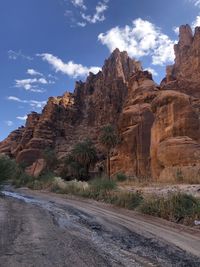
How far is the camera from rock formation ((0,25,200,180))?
37969 millimetres

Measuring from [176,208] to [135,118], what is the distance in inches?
1894

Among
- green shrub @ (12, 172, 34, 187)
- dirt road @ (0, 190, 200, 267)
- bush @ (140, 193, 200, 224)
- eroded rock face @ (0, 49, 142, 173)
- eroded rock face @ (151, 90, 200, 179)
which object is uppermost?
eroded rock face @ (0, 49, 142, 173)

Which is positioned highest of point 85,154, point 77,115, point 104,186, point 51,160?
point 77,115

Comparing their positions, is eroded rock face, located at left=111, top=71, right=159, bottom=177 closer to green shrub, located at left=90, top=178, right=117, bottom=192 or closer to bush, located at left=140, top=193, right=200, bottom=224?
green shrub, located at left=90, top=178, right=117, bottom=192

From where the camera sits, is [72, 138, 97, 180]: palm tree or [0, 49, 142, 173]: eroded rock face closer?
[72, 138, 97, 180]: palm tree

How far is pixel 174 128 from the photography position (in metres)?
38.9

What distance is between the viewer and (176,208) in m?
14.3

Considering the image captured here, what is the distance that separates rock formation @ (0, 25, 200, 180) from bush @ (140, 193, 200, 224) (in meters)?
15.0

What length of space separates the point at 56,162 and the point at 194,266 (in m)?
80.9

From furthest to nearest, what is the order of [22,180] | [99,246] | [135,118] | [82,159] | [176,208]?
[22,180]
[82,159]
[135,118]
[176,208]
[99,246]

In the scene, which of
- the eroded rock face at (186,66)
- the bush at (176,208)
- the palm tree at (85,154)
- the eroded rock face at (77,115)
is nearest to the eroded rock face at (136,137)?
the palm tree at (85,154)

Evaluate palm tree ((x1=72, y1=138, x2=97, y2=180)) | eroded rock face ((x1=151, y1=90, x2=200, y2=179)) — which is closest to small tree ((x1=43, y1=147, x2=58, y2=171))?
palm tree ((x1=72, y1=138, x2=97, y2=180))

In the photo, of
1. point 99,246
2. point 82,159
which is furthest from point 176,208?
point 82,159

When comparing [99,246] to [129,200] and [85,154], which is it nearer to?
[129,200]
